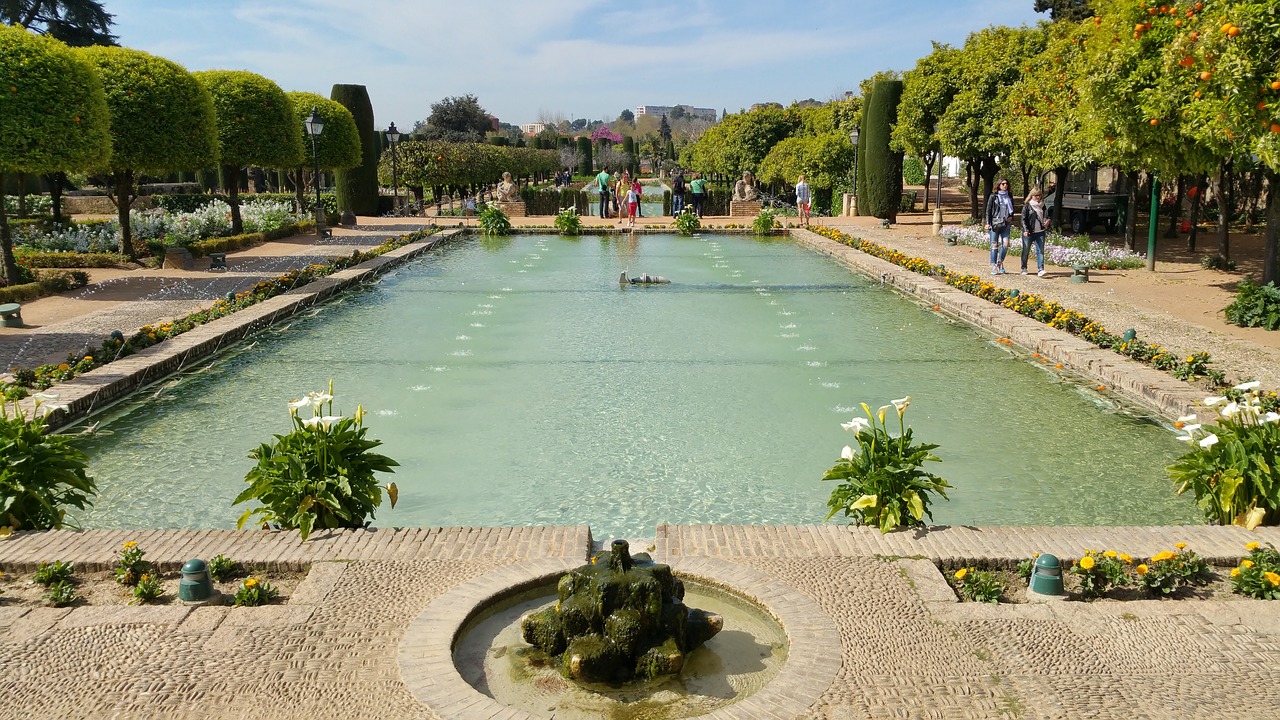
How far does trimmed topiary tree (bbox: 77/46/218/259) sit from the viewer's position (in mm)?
15656

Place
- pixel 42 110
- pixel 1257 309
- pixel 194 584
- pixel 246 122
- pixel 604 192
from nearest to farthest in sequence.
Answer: pixel 194 584 → pixel 1257 309 → pixel 42 110 → pixel 246 122 → pixel 604 192

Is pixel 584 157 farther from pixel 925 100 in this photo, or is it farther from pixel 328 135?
pixel 925 100

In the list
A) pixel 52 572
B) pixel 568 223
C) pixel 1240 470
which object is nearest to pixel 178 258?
pixel 568 223

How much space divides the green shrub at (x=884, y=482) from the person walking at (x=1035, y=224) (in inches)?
402

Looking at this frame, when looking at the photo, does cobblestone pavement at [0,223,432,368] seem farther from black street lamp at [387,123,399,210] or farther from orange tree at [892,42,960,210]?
orange tree at [892,42,960,210]

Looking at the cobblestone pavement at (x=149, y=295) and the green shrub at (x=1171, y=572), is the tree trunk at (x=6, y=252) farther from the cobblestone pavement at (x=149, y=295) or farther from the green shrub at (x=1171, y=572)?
the green shrub at (x=1171, y=572)

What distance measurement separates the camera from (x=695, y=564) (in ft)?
14.0

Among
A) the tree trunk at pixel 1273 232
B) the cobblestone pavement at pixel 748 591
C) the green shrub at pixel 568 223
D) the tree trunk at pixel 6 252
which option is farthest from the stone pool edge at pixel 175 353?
the tree trunk at pixel 1273 232

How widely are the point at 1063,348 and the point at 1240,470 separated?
4.33 m

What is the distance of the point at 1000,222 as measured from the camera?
14312 millimetres

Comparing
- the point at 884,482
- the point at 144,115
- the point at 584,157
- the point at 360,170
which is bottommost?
the point at 884,482

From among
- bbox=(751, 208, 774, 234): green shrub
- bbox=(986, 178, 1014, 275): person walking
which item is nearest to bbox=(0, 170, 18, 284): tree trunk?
bbox=(986, 178, 1014, 275): person walking

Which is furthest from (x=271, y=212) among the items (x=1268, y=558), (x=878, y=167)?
(x=1268, y=558)

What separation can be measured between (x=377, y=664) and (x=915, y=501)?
2.63 meters
